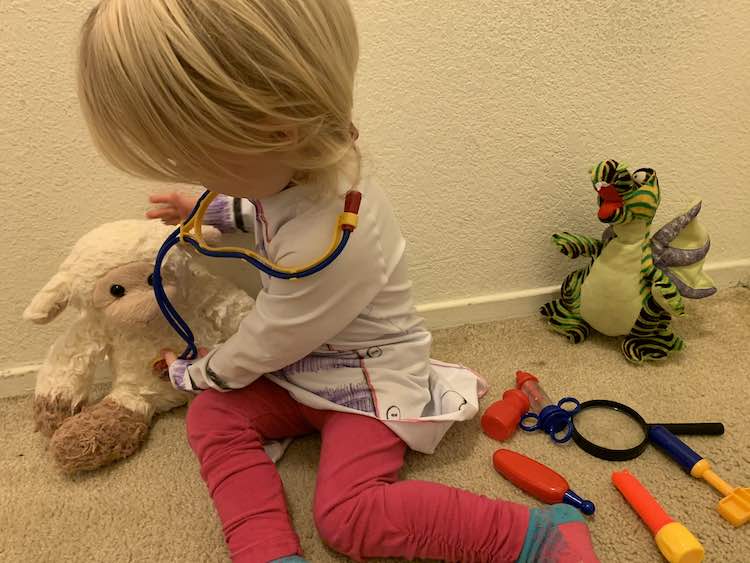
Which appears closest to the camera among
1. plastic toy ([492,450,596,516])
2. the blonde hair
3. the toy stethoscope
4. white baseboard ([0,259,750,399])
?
the blonde hair

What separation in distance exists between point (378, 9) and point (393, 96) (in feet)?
0.39

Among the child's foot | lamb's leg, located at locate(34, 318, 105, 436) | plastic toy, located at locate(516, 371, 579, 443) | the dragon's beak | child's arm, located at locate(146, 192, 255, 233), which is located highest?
child's arm, located at locate(146, 192, 255, 233)

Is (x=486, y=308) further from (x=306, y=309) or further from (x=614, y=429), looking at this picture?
(x=306, y=309)

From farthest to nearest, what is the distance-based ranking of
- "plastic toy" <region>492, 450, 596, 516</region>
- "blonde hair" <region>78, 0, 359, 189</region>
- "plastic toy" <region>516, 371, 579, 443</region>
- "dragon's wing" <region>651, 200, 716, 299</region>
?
Result: "dragon's wing" <region>651, 200, 716, 299</region> → "plastic toy" <region>516, 371, 579, 443</region> → "plastic toy" <region>492, 450, 596, 516</region> → "blonde hair" <region>78, 0, 359, 189</region>

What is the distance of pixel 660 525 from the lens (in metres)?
0.64

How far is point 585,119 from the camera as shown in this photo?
0.90 m

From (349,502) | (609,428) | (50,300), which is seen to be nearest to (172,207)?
(50,300)

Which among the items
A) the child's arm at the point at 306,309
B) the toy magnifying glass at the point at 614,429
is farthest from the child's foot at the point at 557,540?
the child's arm at the point at 306,309

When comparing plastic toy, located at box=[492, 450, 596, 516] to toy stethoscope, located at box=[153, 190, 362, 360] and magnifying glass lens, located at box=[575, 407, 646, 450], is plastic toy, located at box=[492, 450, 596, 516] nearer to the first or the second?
magnifying glass lens, located at box=[575, 407, 646, 450]

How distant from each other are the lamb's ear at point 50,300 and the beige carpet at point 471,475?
21cm

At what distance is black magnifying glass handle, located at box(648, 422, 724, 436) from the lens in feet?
2.52

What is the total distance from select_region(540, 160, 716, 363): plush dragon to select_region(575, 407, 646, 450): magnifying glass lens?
14 cm

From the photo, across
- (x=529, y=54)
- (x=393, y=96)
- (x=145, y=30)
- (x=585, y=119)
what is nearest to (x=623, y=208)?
(x=585, y=119)

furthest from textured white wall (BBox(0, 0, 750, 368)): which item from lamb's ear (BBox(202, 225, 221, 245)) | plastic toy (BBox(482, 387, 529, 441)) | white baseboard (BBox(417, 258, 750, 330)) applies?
plastic toy (BBox(482, 387, 529, 441))
